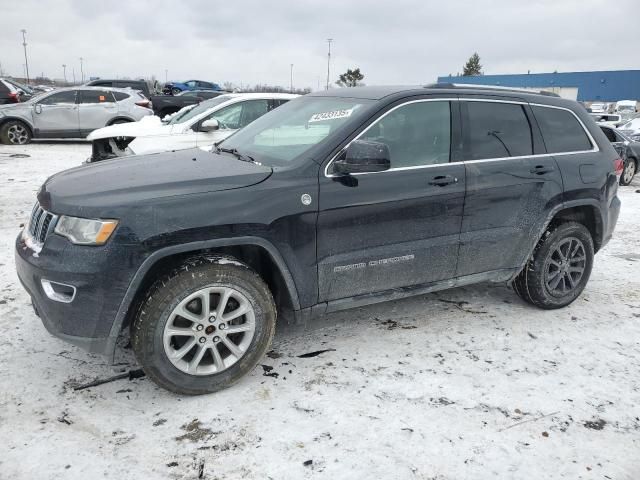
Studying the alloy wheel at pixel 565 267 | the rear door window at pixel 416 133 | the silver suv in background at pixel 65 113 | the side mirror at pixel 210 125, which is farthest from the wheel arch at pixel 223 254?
the silver suv in background at pixel 65 113

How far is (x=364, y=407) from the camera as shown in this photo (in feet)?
9.27

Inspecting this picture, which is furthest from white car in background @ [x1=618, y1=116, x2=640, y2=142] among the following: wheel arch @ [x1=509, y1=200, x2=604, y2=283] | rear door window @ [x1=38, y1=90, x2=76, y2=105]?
rear door window @ [x1=38, y1=90, x2=76, y2=105]

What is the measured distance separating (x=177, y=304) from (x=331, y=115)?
166cm

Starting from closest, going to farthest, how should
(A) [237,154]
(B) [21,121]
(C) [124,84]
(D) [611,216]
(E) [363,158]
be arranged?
1. (E) [363,158]
2. (A) [237,154]
3. (D) [611,216]
4. (B) [21,121]
5. (C) [124,84]

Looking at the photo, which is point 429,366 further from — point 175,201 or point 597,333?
point 175,201

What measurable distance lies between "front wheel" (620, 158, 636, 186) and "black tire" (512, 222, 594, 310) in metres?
8.67

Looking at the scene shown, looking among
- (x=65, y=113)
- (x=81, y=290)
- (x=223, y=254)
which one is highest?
(x=65, y=113)

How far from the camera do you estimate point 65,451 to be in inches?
95.6

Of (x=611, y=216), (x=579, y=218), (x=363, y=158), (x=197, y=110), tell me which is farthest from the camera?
(x=197, y=110)

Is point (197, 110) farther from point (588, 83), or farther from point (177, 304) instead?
point (588, 83)

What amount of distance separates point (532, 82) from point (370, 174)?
242ft

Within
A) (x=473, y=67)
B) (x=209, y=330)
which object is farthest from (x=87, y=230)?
(x=473, y=67)

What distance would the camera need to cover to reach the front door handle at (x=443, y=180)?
11.1 ft

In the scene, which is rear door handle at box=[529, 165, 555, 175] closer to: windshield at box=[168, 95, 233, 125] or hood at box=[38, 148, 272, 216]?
hood at box=[38, 148, 272, 216]
